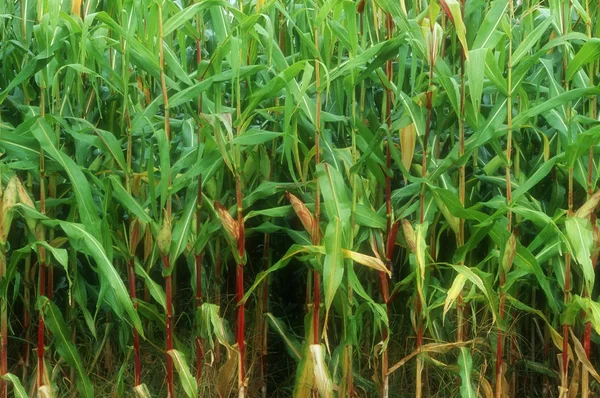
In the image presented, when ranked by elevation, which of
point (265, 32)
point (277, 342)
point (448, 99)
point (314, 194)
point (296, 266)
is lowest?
point (277, 342)

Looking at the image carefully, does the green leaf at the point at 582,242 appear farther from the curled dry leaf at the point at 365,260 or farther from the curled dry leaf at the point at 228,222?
the curled dry leaf at the point at 228,222

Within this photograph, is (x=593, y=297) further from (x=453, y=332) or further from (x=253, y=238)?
(x=253, y=238)

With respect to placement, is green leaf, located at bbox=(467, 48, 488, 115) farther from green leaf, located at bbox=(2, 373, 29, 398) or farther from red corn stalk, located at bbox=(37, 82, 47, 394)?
green leaf, located at bbox=(2, 373, 29, 398)

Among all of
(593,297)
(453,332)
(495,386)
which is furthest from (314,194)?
(593,297)

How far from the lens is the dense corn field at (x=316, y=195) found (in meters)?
2.89

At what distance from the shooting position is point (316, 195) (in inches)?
118

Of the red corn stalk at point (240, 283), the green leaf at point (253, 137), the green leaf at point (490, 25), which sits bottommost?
the red corn stalk at point (240, 283)

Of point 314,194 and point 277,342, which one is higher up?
point 314,194

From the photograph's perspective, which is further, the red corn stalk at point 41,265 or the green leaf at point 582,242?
the red corn stalk at point 41,265

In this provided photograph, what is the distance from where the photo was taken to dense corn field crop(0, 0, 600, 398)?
2.89 metres

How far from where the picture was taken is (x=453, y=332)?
10.6 ft

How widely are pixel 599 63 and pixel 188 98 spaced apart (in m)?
1.60

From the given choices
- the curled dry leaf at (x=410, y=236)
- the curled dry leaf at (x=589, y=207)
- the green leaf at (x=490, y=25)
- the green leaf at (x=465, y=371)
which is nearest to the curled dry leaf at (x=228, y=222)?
the curled dry leaf at (x=410, y=236)

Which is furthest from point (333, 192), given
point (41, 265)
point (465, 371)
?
point (41, 265)
